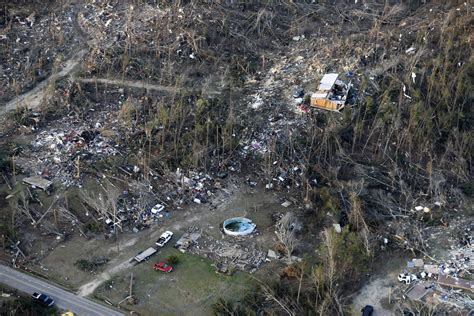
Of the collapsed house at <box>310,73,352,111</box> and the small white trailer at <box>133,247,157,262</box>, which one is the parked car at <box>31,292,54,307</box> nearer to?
the small white trailer at <box>133,247,157,262</box>

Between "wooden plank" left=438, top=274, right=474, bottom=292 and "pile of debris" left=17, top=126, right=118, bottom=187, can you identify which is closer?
"wooden plank" left=438, top=274, right=474, bottom=292

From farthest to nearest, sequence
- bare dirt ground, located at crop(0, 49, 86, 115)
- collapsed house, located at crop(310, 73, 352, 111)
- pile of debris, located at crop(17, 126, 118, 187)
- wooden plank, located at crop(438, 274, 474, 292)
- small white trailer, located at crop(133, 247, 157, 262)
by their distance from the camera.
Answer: bare dirt ground, located at crop(0, 49, 86, 115), collapsed house, located at crop(310, 73, 352, 111), pile of debris, located at crop(17, 126, 118, 187), small white trailer, located at crop(133, 247, 157, 262), wooden plank, located at crop(438, 274, 474, 292)

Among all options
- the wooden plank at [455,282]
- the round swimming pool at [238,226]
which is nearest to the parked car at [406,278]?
the wooden plank at [455,282]

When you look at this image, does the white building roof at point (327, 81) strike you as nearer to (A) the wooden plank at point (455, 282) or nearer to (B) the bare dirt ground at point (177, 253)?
(B) the bare dirt ground at point (177, 253)

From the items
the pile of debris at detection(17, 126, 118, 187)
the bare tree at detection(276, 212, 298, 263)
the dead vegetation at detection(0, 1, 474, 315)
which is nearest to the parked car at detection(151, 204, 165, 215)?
the dead vegetation at detection(0, 1, 474, 315)

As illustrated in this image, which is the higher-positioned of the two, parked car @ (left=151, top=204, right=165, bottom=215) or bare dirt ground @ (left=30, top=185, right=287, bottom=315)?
parked car @ (left=151, top=204, right=165, bottom=215)

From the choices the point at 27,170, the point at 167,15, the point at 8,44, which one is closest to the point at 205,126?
the point at 27,170

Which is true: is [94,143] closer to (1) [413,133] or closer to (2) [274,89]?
(2) [274,89]
